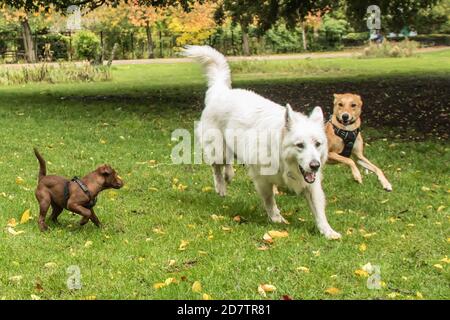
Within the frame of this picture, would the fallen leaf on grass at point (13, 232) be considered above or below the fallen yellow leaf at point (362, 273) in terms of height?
above

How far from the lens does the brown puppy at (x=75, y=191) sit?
5.85 metres

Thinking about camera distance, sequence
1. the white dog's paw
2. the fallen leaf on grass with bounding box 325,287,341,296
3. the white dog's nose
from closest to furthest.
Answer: the fallen leaf on grass with bounding box 325,287,341,296
the white dog's nose
the white dog's paw

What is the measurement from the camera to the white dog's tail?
25.3ft

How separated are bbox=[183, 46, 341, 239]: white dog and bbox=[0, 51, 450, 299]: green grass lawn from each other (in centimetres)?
35

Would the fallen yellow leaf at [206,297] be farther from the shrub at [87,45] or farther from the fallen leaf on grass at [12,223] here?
the shrub at [87,45]

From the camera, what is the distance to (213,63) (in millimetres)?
7812

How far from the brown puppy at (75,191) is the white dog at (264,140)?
1.49 meters

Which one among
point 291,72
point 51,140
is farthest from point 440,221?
point 291,72

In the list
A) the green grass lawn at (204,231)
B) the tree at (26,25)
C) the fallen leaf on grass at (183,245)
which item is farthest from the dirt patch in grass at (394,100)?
the tree at (26,25)

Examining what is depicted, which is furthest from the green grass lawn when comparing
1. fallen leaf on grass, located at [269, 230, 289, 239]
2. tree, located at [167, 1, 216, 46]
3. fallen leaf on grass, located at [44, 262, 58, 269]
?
tree, located at [167, 1, 216, 46]

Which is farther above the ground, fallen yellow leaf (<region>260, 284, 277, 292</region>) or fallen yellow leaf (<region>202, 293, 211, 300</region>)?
fallen yellow leaf (<region>202, 293, 211, 300</region>)

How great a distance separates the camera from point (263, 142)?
629 centimetres

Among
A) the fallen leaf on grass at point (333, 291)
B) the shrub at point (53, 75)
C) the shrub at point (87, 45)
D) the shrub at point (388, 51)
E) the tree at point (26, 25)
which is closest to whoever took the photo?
the fallen leaf on grass at point (333, 291)

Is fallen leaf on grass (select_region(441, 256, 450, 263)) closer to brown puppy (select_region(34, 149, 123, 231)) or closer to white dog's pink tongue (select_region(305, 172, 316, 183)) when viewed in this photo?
white dog's pink tongue (select_region(305, 172, 316, 183))
